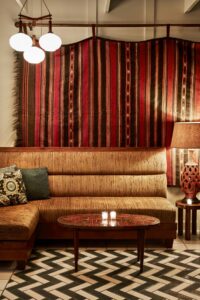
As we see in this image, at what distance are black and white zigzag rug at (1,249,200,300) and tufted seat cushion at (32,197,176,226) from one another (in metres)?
0.33

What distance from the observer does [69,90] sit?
5059 mm

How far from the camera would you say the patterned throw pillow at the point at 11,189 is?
4270 millimetres

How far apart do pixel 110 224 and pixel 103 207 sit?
78 cm

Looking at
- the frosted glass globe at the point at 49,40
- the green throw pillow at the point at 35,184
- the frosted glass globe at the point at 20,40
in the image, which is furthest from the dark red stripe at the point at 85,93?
the frosted glass globe at the point at 20,40

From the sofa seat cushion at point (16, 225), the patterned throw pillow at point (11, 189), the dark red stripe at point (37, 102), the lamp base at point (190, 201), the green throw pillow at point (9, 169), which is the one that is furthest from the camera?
the dark red stripe at point (37, 102)

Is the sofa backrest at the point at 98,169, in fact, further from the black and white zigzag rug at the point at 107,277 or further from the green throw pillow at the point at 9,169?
the black and white zigzag rug at the point at 107,277

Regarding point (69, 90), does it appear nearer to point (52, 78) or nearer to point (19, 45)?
point (52, 78)

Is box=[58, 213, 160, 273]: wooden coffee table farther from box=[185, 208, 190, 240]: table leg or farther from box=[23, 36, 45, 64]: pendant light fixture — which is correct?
box=[23, 36, 45, 64]: pendant light fixture

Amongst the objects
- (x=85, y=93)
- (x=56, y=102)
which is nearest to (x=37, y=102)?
(x=56, y=102)

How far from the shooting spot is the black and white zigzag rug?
10.3ft

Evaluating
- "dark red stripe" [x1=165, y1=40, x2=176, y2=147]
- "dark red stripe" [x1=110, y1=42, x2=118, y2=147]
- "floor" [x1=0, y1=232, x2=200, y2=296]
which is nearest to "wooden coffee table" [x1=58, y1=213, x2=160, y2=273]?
"floor" [x1=0, y1=232, x2=200, y2=296]

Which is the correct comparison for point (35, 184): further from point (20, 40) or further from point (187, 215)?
point (187, 215)

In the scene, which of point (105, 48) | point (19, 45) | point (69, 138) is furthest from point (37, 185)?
point (105, 48)

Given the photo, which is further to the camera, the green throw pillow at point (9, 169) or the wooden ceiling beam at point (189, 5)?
the wooden ceiling beam at point (189, 5)
